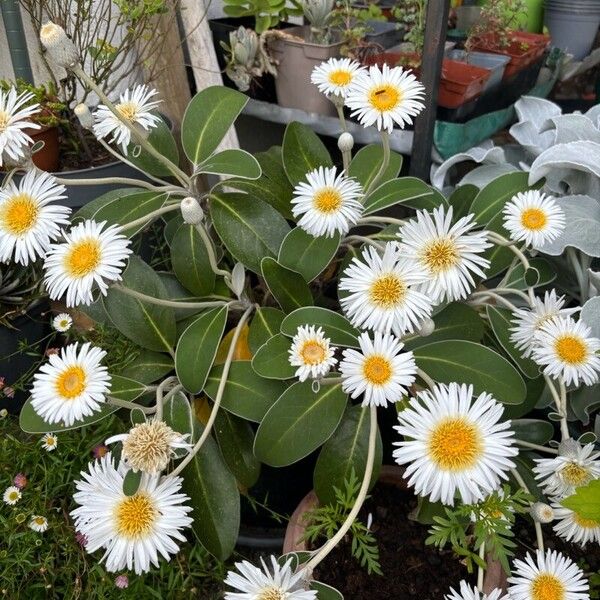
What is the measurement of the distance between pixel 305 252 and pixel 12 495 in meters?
0.72

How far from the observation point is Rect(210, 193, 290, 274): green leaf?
3.71 feet

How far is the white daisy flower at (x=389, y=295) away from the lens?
32.5 inches

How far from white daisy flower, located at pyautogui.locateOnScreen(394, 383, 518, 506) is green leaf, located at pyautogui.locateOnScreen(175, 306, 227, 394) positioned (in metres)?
0.40

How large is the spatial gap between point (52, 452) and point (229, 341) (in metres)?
0.44

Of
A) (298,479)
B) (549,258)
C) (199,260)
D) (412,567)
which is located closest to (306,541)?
(412,567)

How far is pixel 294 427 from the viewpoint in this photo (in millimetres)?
976

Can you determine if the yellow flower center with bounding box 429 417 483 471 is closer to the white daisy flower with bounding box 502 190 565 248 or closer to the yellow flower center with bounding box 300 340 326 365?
the yellow flower center with bounding box 300 340 326 365

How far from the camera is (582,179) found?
1.39 metres

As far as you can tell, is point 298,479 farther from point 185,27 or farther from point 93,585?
point 185,27

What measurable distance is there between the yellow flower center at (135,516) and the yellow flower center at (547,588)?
478 millimetres

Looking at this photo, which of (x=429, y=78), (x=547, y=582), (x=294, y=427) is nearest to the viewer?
(x=547, y=582)

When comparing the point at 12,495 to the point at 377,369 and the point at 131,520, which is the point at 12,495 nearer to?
the point at 131,520

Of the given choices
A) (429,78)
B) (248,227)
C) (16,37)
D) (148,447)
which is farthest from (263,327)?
(16,37)

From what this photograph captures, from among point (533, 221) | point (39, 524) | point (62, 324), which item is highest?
point (533, 221)
